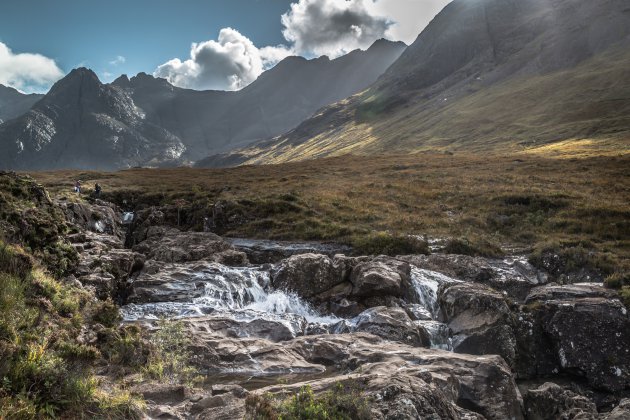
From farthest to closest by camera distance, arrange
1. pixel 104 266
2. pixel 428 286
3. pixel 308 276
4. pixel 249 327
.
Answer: pixel 308 276, pixel 428 286, pixel 104 266, pixel 249 327

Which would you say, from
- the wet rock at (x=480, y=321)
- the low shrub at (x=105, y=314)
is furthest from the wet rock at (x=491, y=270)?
the low shrub at (x=105, y=314)

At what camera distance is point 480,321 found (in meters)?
17.7

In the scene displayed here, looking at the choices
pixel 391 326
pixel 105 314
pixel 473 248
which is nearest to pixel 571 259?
pixel 473 248

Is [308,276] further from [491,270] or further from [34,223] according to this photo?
[34,223]

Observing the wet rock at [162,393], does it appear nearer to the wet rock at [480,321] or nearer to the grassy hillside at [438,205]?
the wet rock at [480,321]

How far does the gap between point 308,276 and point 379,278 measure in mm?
4548

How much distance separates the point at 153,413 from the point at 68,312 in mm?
5022

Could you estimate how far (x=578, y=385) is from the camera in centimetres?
1566

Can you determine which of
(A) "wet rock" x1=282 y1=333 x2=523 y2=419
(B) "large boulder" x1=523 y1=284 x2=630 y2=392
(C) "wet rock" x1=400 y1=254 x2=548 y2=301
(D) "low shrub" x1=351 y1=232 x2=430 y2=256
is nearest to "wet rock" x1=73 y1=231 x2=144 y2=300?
(A) "wet rock" x1=282 y1=333 x2=523 y2=419

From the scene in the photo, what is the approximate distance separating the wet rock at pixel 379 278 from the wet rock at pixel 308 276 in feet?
4.32

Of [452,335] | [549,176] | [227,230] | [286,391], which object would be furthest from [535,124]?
[286,391]

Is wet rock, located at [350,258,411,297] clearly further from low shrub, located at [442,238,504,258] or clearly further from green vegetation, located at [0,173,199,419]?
green vegetation, located at [0,173,199,419]

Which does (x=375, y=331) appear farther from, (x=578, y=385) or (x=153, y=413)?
(x=153, y=413)

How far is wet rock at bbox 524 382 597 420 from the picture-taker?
35.3 ft
